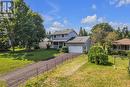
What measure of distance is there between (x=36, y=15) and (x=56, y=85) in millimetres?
51660

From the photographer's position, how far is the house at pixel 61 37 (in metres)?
66.6

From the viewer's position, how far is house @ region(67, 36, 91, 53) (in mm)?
57844

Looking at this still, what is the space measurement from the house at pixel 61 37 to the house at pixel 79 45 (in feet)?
15.2

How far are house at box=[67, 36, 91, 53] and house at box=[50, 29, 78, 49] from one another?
4.64 meters

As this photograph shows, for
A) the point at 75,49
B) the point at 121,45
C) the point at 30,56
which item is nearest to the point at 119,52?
the point at 121,45

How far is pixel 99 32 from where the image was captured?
213 ft

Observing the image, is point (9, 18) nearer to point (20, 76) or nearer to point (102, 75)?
point (20, 76)

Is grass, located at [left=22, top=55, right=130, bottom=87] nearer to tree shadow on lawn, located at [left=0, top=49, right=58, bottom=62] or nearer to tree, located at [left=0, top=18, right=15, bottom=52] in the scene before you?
tree shadow on lawn, located at [left=0, top=49, right=58, bottom=62]

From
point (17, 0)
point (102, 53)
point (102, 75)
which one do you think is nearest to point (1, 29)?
point (17, 0)

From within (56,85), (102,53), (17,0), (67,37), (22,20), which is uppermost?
(17,0)

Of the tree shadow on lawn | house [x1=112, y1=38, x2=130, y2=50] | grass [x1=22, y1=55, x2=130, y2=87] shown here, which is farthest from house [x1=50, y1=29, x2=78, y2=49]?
grass [x1=22, y1=55, x2=130, y2=87]

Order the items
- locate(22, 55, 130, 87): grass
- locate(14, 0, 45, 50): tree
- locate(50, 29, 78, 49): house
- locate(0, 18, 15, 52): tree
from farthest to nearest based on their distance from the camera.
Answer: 1. locate(50, 29, 78, 49): house
2. locate(14, 0, 45, 50): tree
3. locate(0, 18, 15, 52): tree
4. locate(22, 55, 130, 87): grass

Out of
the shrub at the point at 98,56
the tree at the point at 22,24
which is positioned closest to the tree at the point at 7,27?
the tree at the point at 22,24

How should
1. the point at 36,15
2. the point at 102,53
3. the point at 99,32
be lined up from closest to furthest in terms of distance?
the point at 102,53 → the point at 99,32 → the point at 36,15
